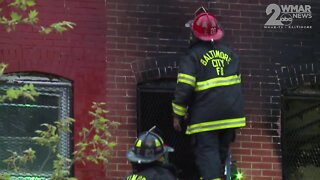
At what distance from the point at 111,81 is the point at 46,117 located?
0.81 m

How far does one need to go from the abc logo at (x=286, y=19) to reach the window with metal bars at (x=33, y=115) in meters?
2.52

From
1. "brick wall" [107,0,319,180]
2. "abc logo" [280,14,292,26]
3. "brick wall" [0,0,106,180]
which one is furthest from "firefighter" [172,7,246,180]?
"abc logo" [280,14,292,26]

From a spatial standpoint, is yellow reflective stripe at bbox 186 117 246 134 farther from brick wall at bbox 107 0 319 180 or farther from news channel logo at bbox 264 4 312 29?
news channel logo at bbox 264 4 312 29

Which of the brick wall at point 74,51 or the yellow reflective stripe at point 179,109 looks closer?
the yellow reflective stripe at point 179,109

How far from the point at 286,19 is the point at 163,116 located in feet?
5.89

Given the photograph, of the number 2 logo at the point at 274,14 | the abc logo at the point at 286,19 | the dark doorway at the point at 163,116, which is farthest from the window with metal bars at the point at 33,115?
the abc logo at the point at 286,19

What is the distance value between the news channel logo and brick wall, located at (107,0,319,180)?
0.16 ft

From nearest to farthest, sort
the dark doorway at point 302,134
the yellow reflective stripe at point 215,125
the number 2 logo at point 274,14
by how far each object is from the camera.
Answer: the yellow reflective stripe at point 215,125, the number 2 logo at point 274,14, the dark doorway at point 302,134

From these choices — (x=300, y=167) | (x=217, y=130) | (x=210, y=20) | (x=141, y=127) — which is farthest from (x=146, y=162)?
(x=300, y=167)

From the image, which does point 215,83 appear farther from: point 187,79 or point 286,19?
point 286,19

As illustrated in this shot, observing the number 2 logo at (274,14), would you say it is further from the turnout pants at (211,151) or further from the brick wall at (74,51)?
the turnout pants at (211,151)

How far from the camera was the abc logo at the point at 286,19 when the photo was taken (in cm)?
752

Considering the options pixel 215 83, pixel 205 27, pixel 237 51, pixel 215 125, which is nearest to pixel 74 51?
pixel 237 51

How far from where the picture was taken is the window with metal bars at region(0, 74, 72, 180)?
23.2 feet
